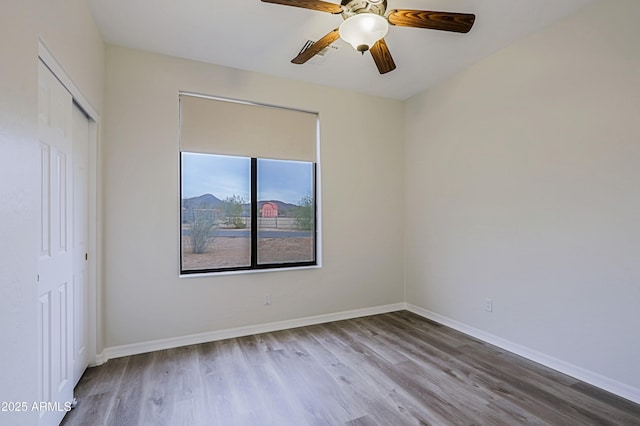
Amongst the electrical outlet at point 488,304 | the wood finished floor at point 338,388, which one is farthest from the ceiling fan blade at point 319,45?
the electrical outlet at point 488,304

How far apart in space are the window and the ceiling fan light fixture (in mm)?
1697

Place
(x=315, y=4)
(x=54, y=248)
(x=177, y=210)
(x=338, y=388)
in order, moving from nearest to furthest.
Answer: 1. (x=54, y=248)
2. (x=315, y=4)
3. (x=338, y=388)
4. (x=177, y=210)

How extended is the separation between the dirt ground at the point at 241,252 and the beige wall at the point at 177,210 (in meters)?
0.17

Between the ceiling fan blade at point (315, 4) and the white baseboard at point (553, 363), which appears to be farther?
the white baseboard at point (553, 363)

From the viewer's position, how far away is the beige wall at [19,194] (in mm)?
1108

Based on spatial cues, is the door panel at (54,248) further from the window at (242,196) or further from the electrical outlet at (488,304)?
the electrical outlet at (488,304)

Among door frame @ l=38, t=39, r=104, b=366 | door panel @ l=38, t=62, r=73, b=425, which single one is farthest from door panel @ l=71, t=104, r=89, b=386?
door panel @ l=38, t=62, r=73, b=425

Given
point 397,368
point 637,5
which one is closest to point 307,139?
point 397,368

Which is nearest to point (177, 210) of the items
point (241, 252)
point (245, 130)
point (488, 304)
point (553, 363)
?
point (241, 252)

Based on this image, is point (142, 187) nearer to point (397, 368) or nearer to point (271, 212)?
point (271, 212)

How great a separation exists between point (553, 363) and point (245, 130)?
3.67m

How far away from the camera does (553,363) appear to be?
2.49 m

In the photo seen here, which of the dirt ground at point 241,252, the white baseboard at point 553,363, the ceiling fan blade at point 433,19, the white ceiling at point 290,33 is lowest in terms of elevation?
the white baseboard at point 553,363

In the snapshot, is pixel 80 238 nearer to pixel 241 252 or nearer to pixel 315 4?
pixel 241 252
